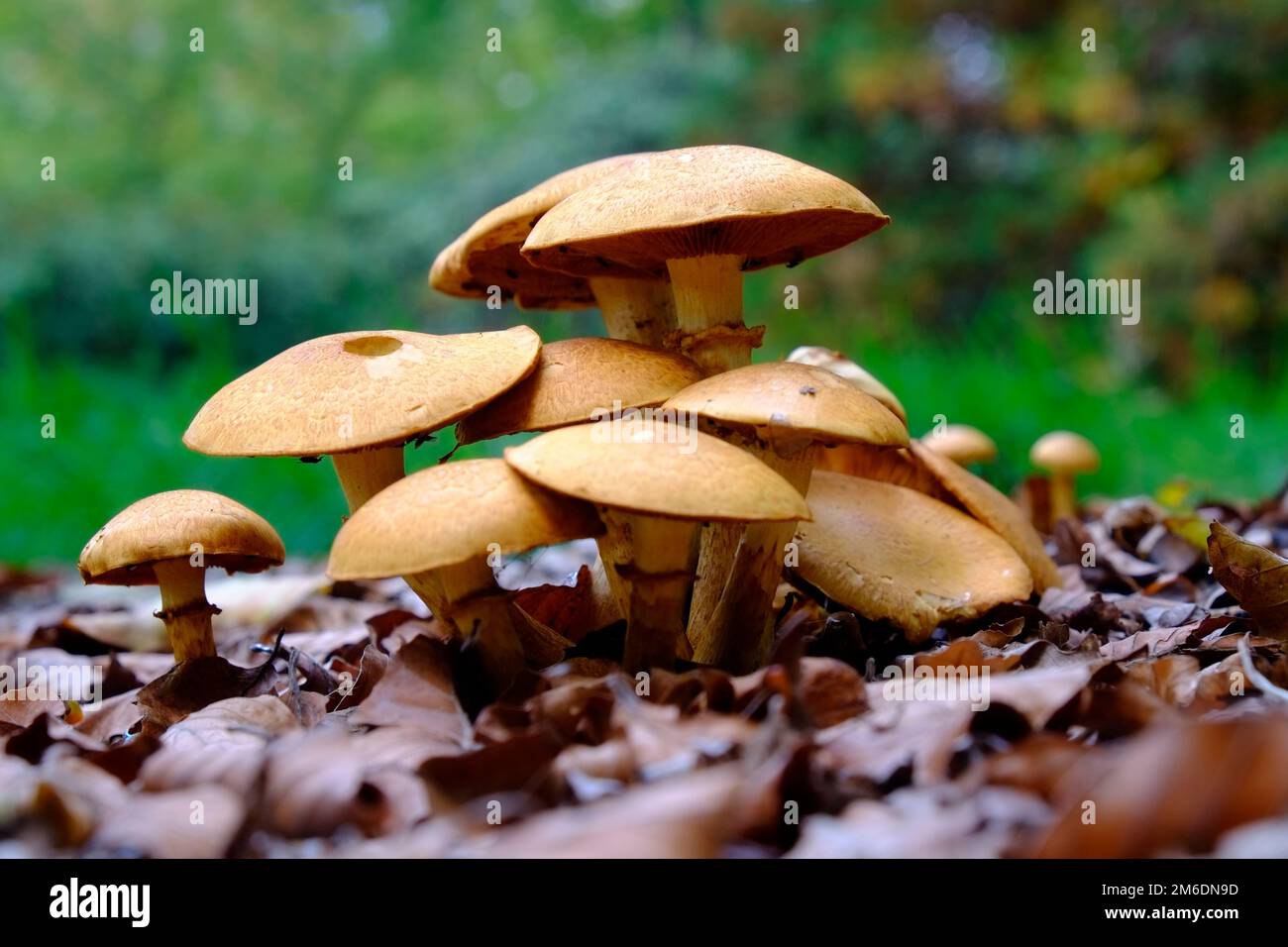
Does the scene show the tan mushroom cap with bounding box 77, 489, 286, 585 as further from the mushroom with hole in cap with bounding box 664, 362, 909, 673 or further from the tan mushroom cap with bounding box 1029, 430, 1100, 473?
the tan mushroom cap with bounding box 1029, 430, 1100, 473

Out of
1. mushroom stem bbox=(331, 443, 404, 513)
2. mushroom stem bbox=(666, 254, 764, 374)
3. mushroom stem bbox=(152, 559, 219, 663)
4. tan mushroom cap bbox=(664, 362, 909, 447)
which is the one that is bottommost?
mushroom stem bbox=(152, 559, 219, 663)

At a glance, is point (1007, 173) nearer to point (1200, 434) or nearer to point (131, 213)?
point (1200, 434)

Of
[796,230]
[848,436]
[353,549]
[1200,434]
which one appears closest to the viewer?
[353,549]

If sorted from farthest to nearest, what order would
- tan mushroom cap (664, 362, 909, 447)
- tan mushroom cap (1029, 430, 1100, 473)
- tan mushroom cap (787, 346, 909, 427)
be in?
1. tan mushroom cap (1029, 430, 1100, 473)
2. tan mushroom cap (787, 346, 909, 427)
3. tan mushroom cap (664, 362, 909, 447)

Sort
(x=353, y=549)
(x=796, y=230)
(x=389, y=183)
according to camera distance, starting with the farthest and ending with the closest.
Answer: (x=389, y=183) → (x=796, y=230) → (x=353, y=549)

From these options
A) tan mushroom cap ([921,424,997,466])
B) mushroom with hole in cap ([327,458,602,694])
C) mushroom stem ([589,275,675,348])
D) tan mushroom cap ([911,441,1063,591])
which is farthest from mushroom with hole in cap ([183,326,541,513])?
tan mushroom cap ([921,424,997,466])

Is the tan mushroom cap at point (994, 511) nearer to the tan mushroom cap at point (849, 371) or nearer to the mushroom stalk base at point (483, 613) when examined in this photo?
the tan mushroom cap at point (849, 371)
